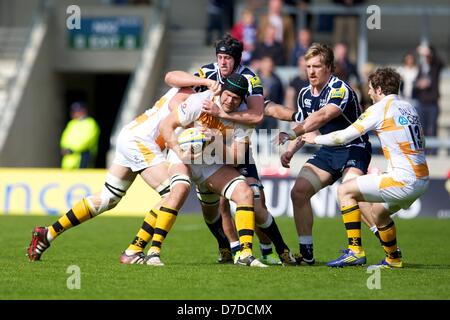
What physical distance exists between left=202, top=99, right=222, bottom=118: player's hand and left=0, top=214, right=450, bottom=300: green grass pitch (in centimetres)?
142

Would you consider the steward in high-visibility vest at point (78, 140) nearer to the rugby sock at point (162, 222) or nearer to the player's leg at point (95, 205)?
the player's leg at point (95, 205)

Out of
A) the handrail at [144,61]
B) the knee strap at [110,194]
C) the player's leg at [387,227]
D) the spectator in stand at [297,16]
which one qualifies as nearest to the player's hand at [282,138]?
the player's leg at [387,227]

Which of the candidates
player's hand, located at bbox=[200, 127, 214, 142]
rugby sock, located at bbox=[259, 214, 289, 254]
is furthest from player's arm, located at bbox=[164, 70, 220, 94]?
rugby sock, located at bbox=[259, 214, 289, 254]

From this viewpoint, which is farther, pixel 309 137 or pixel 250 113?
pixel 309 137

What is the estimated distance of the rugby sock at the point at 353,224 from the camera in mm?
9883

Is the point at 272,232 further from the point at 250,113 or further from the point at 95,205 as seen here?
the point at 95,205

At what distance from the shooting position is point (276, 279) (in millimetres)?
8789

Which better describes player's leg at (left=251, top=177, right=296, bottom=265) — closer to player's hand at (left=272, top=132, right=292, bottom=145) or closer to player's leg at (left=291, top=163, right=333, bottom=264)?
player's leg at (left=291, top=163, right=333, bottom=264)

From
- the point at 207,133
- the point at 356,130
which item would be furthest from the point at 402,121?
the point at 207,133

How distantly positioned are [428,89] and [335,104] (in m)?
10.3

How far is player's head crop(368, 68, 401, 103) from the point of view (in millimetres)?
9742

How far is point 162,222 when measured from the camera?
9.63 m
